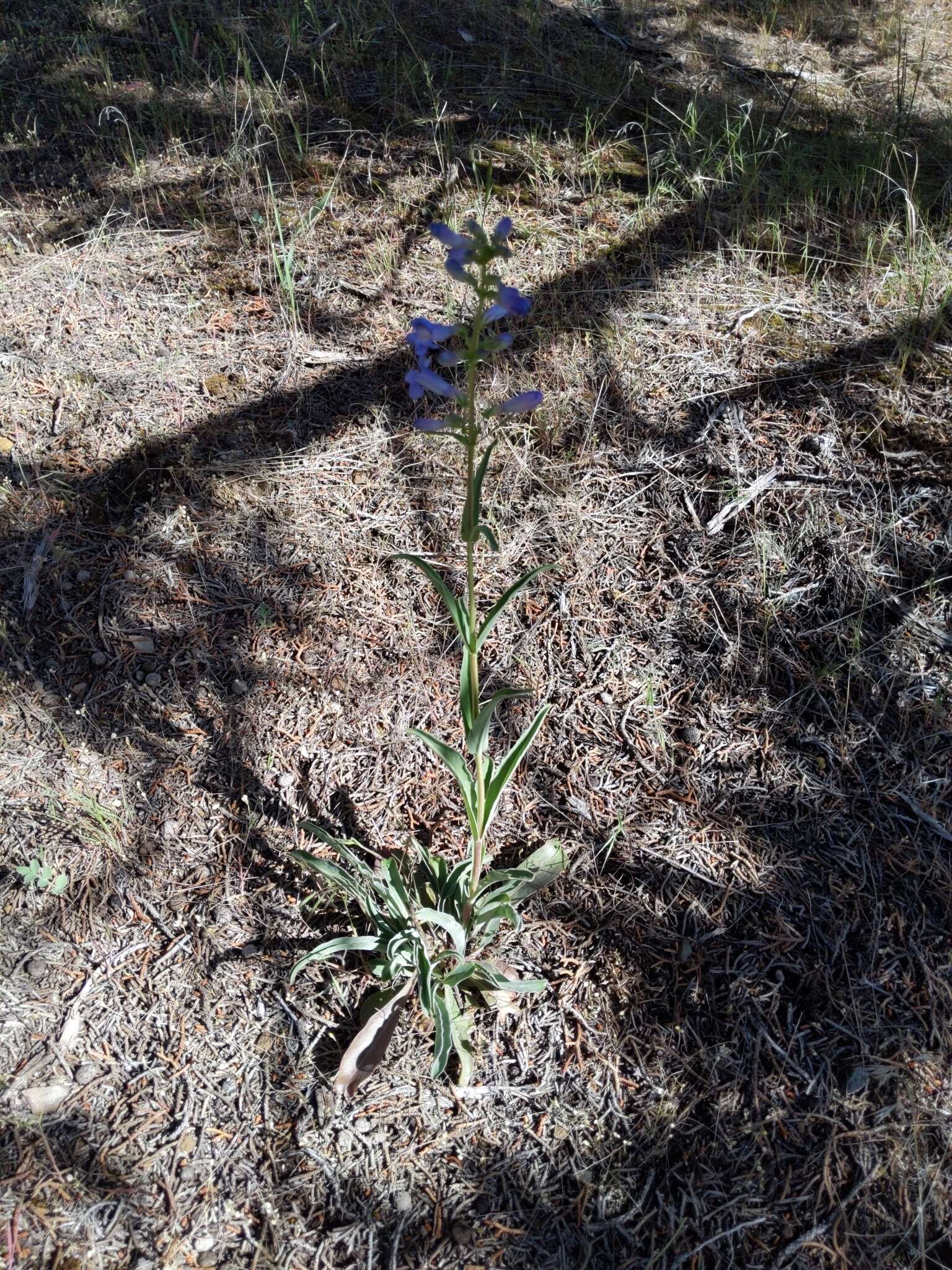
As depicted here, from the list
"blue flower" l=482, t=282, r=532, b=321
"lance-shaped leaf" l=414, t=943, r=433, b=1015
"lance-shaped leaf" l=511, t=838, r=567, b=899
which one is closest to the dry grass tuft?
"lance-shaped leaf" l=511, t=838, r=567, b=899

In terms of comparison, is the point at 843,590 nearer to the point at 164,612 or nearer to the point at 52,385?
the point at 164,612

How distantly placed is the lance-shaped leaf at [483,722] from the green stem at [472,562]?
3 centimetres

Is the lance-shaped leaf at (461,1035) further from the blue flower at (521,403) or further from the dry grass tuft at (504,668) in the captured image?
the blue flower at (521,403)

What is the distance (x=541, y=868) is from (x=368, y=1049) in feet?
1.92

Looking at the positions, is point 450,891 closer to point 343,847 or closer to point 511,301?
point 343,847

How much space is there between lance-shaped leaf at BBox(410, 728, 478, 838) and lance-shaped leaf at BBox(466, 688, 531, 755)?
0.05m

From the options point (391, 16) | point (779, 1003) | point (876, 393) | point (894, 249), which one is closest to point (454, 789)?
point (779, 1003)

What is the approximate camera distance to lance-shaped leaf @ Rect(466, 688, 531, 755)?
5.82 feet

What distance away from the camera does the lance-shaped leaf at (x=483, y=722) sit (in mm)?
1772

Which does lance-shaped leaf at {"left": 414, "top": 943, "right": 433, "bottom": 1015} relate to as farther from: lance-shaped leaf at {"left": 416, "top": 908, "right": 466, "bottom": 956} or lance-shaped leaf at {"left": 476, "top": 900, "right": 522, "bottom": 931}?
lance-shaped leaf at {"left": 476, "top": 900, "right": 522, "bottom": 931}

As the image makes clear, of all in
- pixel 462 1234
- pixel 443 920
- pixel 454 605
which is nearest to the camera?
pixel 454 605

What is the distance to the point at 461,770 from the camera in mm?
1890

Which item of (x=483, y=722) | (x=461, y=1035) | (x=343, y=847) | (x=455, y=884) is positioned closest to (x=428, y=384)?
(x=483, y=722)

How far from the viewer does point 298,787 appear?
7.82ft
